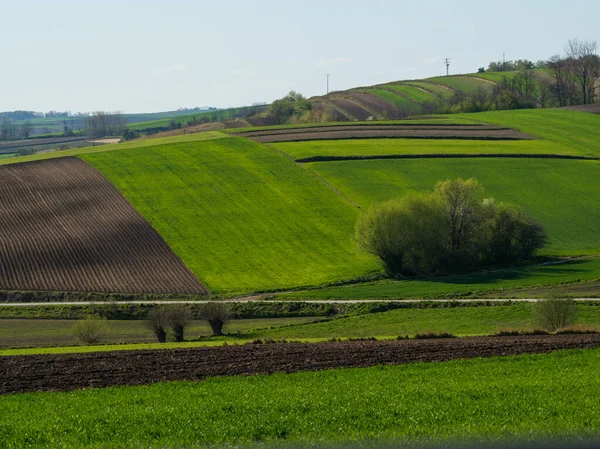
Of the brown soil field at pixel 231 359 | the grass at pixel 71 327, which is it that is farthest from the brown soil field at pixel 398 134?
the brown soil field at pixel 231 359

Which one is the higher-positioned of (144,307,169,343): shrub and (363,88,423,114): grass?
(363,88,423,114): grass

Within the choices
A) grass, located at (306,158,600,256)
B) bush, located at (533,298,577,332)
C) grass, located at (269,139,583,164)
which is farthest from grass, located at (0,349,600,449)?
grass, located at (269,139,583,164)

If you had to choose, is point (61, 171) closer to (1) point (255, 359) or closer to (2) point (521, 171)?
(2) point (521, 171)

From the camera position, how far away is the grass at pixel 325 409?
2564cm

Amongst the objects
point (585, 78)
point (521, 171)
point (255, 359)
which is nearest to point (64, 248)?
point (255, 359)

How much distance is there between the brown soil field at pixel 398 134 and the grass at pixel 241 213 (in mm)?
8741

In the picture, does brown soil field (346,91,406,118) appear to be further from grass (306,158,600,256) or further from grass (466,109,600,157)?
grass (306,158,600,256)

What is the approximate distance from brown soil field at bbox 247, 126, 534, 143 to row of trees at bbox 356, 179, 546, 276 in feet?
142

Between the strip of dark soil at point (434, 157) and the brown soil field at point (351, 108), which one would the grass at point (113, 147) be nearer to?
the strip of dark soil at point (434, 157)

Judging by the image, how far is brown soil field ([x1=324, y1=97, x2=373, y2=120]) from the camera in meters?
180

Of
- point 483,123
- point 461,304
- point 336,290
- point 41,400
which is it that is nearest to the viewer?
point 41,400

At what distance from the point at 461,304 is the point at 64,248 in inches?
1402

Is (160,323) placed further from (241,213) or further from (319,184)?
(319,184)

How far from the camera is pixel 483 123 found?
139 metres
